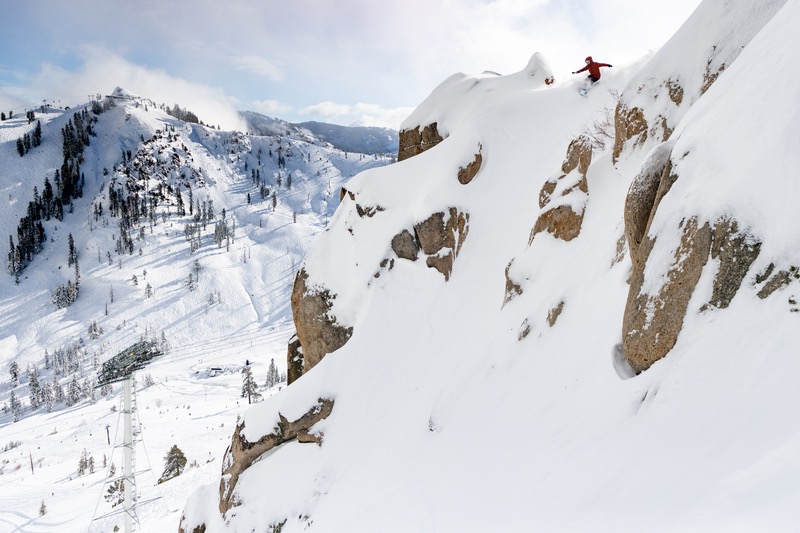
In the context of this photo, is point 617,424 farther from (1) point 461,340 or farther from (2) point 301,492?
(2) point 301,492

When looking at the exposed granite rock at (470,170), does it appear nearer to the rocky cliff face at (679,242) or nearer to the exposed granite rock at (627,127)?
the exposed granite rock at (627,127)

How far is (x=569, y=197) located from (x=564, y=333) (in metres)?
5.47

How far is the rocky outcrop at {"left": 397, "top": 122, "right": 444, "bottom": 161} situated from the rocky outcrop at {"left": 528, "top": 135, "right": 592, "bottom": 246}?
1188 centimetres

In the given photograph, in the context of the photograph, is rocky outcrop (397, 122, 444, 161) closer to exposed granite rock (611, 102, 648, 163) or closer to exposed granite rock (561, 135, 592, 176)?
exposed granite rock (561, 135, 592, 176)

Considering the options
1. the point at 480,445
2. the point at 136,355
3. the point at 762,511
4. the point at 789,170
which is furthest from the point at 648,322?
the point at 136,355

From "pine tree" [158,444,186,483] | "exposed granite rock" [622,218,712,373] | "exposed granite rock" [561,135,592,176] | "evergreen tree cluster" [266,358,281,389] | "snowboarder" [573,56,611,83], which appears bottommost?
"evergreen tree cluster" [266,358,281,389]

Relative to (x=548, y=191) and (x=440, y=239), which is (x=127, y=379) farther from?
(x=548, y=191)

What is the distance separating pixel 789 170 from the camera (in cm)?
484

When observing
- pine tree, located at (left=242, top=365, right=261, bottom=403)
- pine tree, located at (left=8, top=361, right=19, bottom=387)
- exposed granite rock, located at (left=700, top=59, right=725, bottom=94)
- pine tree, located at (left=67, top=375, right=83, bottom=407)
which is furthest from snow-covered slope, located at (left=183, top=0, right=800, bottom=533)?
pine tree, located at (left=8, top=361, right=19, bottom=387)

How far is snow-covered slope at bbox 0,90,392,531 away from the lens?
51469 millimetres

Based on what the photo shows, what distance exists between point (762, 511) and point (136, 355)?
4053 cm

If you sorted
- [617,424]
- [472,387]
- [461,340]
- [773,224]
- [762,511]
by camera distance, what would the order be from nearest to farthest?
1. [762,511]
2. [773,224]
3. [617,424]
4. [472,387]
5. [461,340]

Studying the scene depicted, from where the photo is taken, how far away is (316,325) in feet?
59.5

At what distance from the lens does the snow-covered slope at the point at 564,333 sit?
447 centimetres
